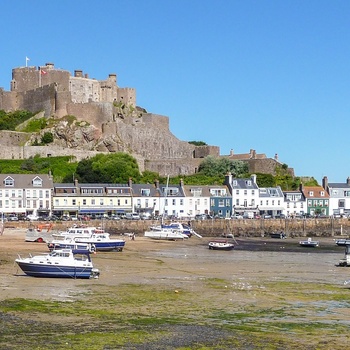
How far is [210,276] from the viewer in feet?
98.8

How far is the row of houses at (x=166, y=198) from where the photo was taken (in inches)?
2621

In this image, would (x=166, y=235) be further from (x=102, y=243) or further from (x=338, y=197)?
(x=338, y=197)

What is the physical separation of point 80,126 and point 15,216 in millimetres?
22422

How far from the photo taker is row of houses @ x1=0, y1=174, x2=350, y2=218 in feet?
218

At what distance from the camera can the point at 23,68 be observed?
90250 millimetres

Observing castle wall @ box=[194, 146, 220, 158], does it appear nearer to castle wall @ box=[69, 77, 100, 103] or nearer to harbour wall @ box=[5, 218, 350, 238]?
castle wall @ box=[69, 77, 100, 103]

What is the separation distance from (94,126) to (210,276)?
184 ft

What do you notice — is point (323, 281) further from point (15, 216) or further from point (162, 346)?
point (15, 216)

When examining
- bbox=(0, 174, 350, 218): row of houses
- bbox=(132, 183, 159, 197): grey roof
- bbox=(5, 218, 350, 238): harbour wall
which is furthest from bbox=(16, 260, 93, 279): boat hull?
bbox=(132, 183, 159, 197): grey roof

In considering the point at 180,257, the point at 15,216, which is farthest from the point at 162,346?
the point at 15,216

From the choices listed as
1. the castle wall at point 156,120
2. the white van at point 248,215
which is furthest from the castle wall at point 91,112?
the white van at point 248,215

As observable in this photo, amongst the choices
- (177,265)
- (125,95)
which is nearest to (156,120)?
(125,95)

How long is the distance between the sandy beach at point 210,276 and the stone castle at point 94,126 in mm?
34894

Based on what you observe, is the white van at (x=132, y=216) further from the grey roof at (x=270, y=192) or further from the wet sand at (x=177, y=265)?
the grey roof at (x=270, y=192)
